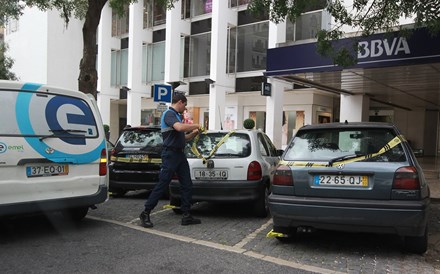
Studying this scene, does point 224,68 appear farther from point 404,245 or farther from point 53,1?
point 404,245

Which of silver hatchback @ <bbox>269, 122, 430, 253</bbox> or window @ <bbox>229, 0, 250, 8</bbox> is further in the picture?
window @ <bbox>229, 0, 250, 8</bbox>

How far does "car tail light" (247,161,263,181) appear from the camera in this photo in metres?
6.51

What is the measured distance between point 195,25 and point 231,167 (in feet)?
57.3

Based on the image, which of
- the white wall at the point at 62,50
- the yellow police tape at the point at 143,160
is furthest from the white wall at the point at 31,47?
the yellow police tape at the point at 143,160

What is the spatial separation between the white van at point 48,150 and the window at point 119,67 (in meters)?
21.8

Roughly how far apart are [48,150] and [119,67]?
23094mm

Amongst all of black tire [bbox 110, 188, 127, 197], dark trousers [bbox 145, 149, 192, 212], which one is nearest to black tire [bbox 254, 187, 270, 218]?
dark trousers [bbox 145, 149, 192, 212]

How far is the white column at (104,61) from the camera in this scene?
2670 centimetres

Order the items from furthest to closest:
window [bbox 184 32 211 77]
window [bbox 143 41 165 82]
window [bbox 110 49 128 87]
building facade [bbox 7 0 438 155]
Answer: window [bbox 110 49 128 87], window [bbox 143 41 165 82], window [bbox 184 32 211 77], building facade [bbox 7 0 438 155]

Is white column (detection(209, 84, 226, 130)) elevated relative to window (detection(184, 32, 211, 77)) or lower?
lower

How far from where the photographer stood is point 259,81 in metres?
20.0

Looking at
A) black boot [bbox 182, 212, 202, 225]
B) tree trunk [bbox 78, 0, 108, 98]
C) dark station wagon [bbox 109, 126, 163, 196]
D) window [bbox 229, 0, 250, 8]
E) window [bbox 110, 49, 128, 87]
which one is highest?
window [bbox 229, 0, 250, 8]

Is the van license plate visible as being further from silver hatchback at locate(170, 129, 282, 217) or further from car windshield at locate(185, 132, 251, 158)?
car windshield at locate(185, 132, 251, 158)

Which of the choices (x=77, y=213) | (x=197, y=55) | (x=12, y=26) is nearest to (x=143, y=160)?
(x=77, y=213)
